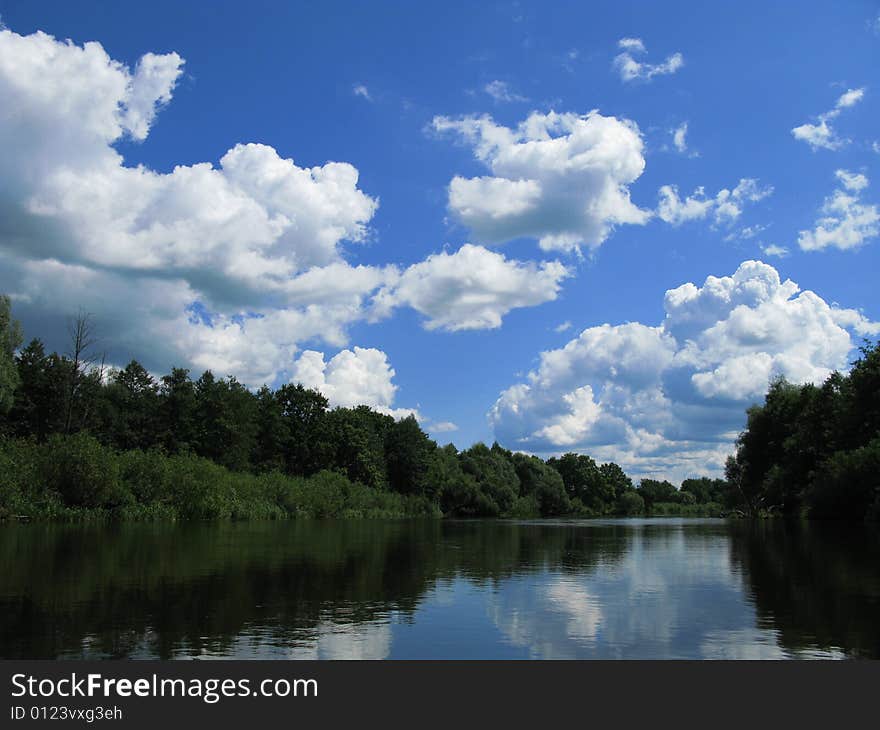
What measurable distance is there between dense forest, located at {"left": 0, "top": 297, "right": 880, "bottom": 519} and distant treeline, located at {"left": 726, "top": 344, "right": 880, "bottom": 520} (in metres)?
0.20

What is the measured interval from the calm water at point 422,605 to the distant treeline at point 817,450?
40.5 meters

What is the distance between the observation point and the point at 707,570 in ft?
85.2

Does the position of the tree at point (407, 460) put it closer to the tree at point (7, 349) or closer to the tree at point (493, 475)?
the tree at point (493, 475)

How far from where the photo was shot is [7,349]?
68.8 metres

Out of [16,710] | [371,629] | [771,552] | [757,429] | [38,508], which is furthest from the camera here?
[757,429]

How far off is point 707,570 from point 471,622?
14.6 metres

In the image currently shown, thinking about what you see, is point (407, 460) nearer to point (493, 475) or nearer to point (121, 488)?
point (493, 475)

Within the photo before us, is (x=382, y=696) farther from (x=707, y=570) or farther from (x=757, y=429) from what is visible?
(x=757, y=429)

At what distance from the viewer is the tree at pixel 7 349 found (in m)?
66.0

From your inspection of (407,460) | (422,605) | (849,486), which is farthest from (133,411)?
(422,605)

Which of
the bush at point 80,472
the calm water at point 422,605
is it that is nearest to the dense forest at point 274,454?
the bush at point 80,472

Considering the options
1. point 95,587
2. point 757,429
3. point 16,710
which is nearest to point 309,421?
point 757,429

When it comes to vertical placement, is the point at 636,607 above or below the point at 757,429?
below

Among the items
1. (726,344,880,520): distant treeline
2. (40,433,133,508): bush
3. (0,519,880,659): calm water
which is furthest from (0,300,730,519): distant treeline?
(726,344,880,520): distant treeline
